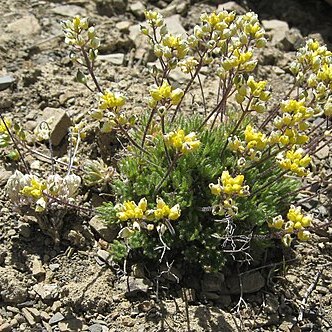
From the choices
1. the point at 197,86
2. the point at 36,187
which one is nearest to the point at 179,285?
the point at 36,187

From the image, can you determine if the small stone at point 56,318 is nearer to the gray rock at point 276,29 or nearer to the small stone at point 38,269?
the small stone at point 38,269

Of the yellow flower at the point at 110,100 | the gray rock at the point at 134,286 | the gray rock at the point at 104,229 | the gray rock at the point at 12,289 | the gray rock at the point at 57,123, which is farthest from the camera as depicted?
the gray rock at the point at 57,123

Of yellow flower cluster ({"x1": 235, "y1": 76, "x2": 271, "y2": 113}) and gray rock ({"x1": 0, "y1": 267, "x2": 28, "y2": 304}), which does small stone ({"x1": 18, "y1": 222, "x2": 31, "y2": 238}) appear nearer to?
gray rock ({"x1": 0, "y1": 267, "x2": 28, "y2": 304})

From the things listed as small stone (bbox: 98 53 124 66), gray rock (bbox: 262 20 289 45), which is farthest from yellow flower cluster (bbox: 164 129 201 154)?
gray rock (bbox: 262 20 289 45)

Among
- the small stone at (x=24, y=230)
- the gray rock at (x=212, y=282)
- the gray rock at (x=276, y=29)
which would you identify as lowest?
the small stone at (x=24, y=230)

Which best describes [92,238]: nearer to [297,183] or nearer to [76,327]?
[76,327]

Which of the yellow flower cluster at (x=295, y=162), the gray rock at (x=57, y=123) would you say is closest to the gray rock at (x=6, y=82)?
the gray rock at (x=57, y=123)
